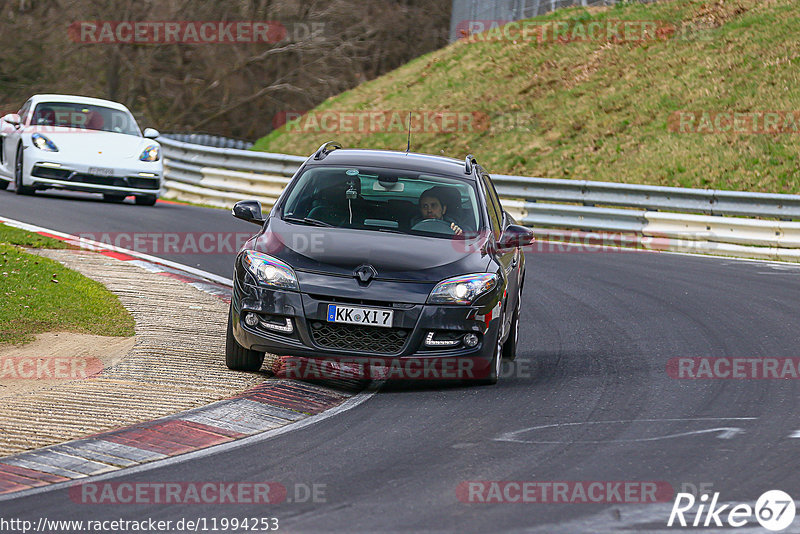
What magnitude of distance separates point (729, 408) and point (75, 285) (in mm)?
6298

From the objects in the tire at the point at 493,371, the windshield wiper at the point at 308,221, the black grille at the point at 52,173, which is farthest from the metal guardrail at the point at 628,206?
the windshield wiper at the point at 308,221

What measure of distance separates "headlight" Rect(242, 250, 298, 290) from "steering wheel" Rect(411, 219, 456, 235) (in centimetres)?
118

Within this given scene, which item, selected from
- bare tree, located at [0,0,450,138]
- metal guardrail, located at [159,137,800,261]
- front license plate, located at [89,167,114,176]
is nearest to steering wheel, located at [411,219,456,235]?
metal guardrail, located at [159,137,800,261]

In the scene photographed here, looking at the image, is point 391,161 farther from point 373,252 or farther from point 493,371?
point 493,371

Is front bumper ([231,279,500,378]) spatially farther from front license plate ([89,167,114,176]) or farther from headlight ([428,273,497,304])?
front license plate ([89,167,114,176])

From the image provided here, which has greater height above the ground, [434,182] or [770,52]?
[770,52]

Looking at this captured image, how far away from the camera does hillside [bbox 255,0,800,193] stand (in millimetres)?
25062

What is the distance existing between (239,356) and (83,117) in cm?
1294

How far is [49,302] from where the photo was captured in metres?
10.3

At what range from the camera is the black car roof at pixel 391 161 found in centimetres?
935

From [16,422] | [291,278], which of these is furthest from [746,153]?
[16,422]

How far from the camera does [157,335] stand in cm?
951

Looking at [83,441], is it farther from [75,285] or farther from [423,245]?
[75,285]

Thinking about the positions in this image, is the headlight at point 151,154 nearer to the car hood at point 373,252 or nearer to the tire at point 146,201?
the tire at point 146,201
